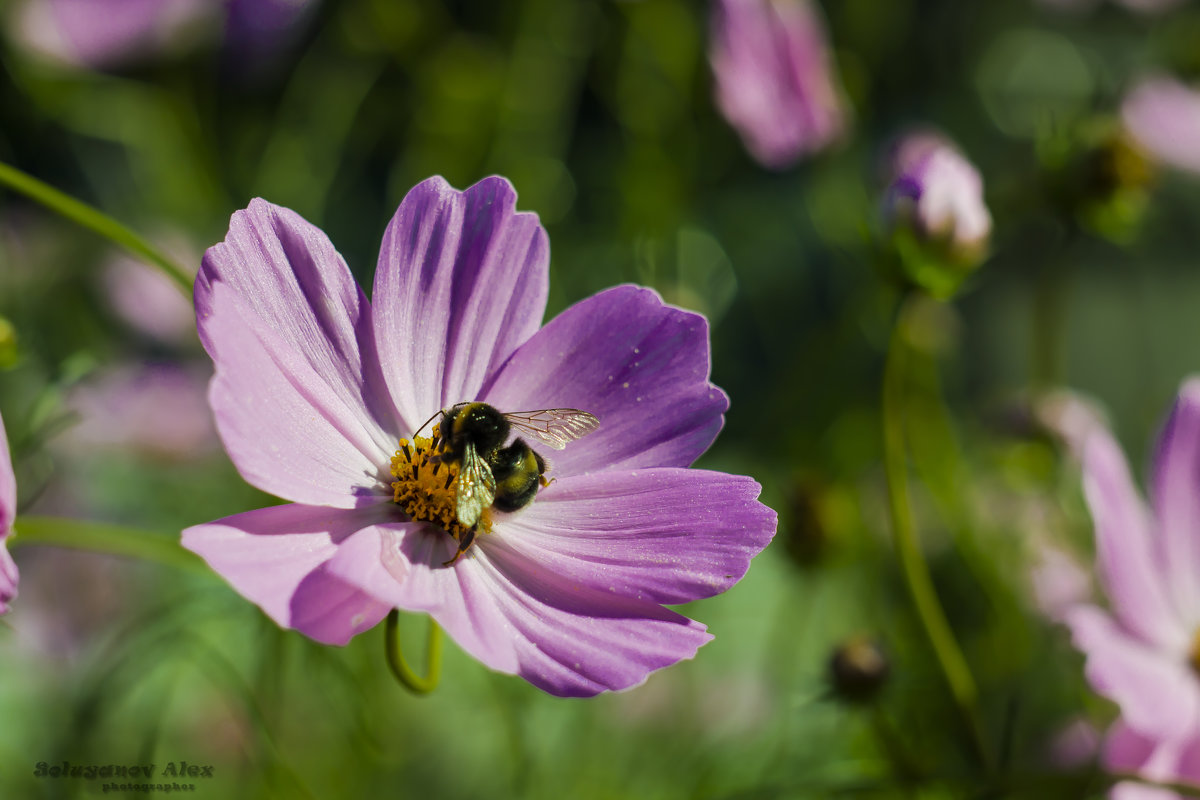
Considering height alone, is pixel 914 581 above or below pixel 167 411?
below

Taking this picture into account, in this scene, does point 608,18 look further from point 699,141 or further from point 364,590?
point 364,590

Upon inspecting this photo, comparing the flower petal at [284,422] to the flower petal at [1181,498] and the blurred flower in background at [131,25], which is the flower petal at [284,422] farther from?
the blurred flower in background at [131,25]

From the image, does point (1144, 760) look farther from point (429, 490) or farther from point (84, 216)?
point (84, 216)

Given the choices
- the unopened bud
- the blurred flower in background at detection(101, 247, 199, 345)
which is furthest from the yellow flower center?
the blurred flower in background at detection(101, 247, 199, 345)

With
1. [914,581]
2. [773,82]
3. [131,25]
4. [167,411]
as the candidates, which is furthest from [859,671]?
[131,25]

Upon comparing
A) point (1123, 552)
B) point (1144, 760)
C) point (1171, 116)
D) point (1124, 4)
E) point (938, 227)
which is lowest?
point (1144, 760)

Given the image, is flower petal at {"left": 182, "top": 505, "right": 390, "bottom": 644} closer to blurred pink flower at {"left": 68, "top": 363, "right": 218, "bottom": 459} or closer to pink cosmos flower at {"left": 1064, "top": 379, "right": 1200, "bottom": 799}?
pink cosmos flower at {"left": 1064, "top": 379, "right": 1200, "bottom": 799}
